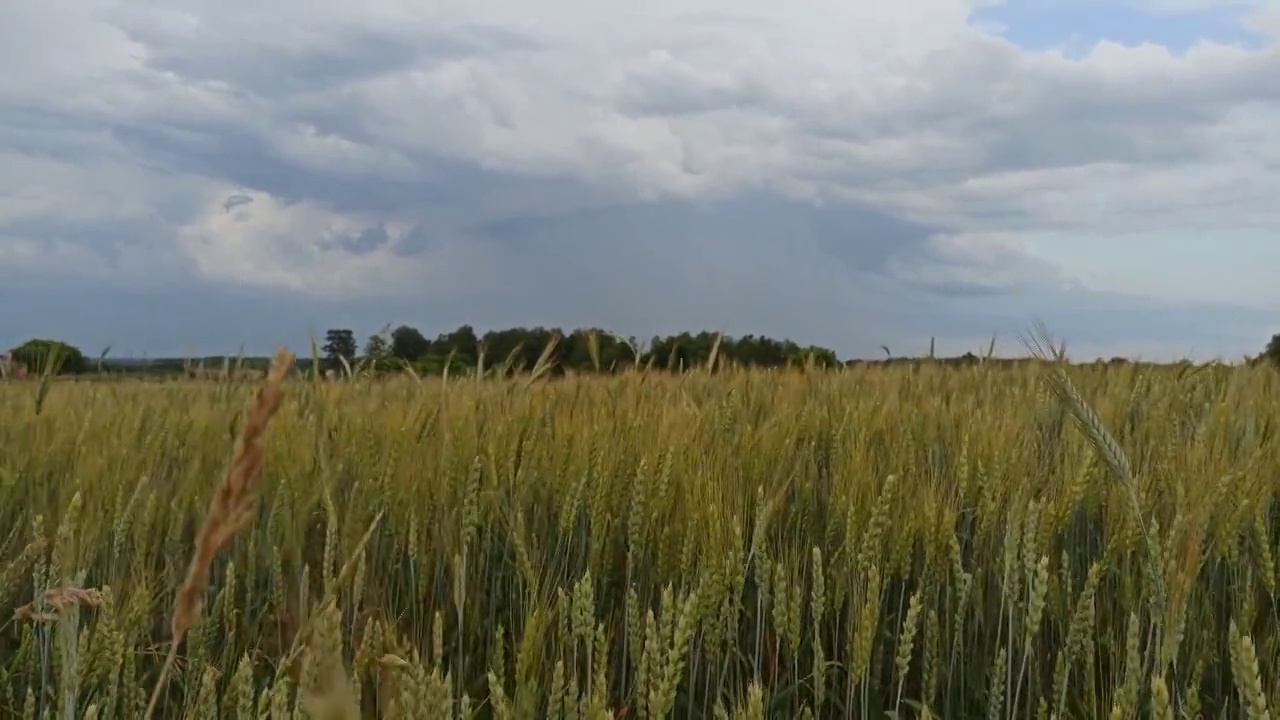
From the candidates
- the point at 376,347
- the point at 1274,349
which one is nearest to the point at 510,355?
the point at 376,347

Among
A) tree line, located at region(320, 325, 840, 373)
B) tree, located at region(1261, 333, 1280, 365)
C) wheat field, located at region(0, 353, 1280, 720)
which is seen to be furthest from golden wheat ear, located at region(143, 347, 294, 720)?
tree, located at region(1261, 333, 1280, 365)

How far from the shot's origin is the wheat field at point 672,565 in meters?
1.42

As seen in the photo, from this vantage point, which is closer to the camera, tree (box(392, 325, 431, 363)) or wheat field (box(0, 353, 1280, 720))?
wheat field (box(0, 353, 1280, 720))

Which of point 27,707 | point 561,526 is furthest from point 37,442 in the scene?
point 561,526

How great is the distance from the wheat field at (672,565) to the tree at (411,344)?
8.05 feet

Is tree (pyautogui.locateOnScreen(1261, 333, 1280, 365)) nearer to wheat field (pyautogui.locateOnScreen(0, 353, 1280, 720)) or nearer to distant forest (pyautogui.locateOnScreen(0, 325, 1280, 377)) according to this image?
distant forest (pyautogui.locateOnScreen(0, 325, 1280, 377))

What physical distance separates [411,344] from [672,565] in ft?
14.0

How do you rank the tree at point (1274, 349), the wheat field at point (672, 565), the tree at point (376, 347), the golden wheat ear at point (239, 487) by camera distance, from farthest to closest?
the tree at point (1274, 349) → the tree at point (376, 347) → the wheat field at point (672, 565) → the golden wheat ear at point (239, 487)

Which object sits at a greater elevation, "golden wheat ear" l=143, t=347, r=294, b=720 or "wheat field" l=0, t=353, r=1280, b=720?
"golden wheat ear" l=143, t=347, r=294, b=720

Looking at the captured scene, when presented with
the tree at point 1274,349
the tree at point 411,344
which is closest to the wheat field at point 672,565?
the tree at point 411,344

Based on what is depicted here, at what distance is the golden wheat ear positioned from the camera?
0.47 m

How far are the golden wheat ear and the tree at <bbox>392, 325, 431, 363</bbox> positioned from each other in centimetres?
408

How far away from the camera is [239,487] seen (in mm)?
503

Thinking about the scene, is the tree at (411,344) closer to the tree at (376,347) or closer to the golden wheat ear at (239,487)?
the tree at (376,347)
